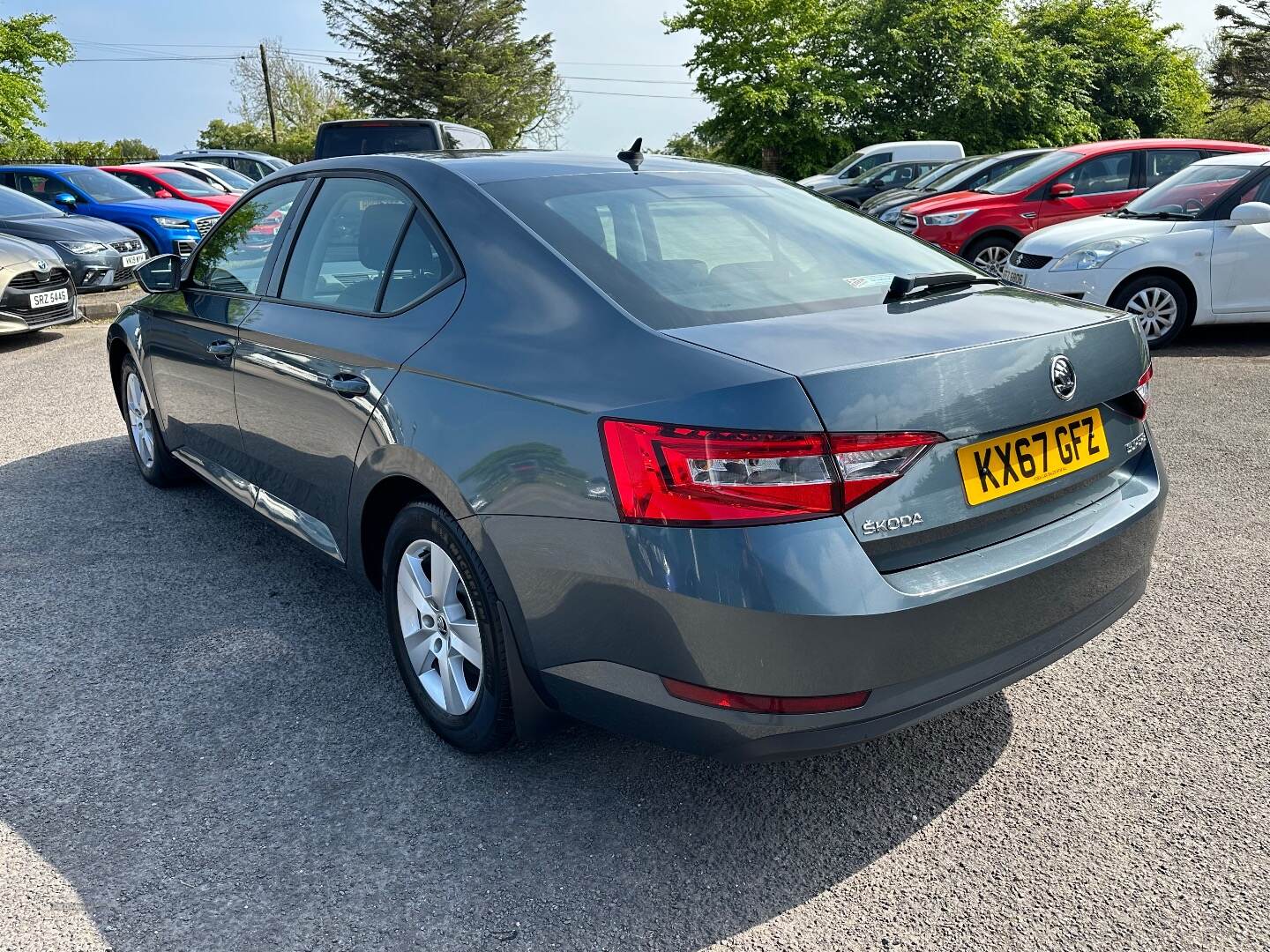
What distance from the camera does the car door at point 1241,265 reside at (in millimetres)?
8109

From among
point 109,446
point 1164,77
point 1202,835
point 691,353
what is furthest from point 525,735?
point 1164,77

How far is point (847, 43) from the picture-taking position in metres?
36.2

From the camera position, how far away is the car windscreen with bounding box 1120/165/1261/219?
27.5 feet

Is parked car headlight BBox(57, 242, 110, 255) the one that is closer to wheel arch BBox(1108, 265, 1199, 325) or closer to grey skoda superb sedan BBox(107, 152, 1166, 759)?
grey skoda superb sedan BBox(107, 152, 1166, 759)

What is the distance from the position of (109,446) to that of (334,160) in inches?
132

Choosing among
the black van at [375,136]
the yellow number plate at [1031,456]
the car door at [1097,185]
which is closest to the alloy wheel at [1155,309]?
the car door at [1097,185]

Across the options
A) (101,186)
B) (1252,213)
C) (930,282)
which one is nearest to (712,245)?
(930,282)

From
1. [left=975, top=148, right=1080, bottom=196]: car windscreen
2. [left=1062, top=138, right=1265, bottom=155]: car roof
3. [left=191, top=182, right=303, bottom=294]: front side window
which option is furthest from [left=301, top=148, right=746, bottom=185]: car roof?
[left=1062, top=138, right=1265, bottom=155]: car roof

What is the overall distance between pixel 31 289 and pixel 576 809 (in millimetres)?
8924

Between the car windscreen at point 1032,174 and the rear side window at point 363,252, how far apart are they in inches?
363

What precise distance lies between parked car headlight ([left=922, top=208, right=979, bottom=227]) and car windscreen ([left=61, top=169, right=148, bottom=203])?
34.1 feet

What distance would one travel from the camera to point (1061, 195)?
10.9 m

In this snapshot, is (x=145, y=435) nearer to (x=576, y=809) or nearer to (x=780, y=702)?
(x=576, y=809)

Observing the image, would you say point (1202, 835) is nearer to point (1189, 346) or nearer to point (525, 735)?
point (525, 735)
